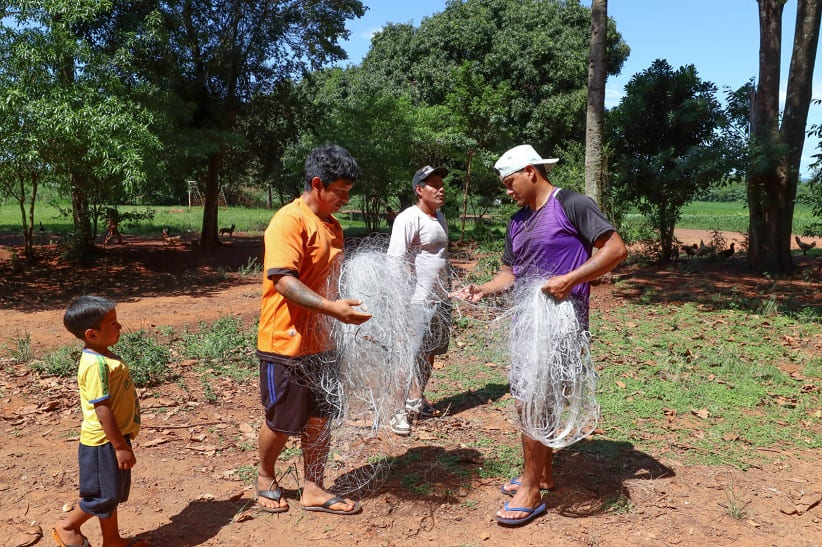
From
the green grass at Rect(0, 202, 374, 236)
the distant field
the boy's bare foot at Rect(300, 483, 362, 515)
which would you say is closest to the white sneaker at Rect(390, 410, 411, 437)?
the boy's bare foot at Rect(300, 483, 362, 515)

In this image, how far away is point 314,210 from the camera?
3.19 meters

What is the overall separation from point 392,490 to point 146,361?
2981 mm

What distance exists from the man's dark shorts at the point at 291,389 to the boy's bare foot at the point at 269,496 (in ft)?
1.37

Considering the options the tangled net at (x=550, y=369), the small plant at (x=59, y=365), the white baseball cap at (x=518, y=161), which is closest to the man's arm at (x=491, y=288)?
the tangled net at (x=550, y=369)

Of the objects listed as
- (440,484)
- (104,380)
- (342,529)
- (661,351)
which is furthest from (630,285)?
(104,380)

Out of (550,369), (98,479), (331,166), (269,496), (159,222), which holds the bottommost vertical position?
(269,496)

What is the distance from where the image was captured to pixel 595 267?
3057 mm

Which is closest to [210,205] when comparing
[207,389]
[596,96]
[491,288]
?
[596,96]

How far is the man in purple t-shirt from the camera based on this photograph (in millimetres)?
3125

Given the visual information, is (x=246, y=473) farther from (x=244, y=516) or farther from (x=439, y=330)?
(x=439, y=330)

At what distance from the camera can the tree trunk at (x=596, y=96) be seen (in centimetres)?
987

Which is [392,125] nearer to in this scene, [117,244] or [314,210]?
[117,244]

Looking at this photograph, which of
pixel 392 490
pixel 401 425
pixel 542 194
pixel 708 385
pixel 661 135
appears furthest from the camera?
pixel 661 135

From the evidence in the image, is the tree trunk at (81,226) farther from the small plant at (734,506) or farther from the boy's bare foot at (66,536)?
the small plant at (734,506)
